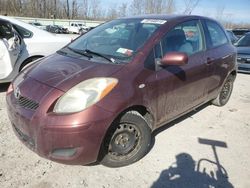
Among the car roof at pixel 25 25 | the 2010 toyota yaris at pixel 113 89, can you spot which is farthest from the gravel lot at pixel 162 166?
the car roof at pixel 25 25

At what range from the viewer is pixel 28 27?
17.9 feet

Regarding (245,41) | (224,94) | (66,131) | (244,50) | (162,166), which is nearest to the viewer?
(66,131)

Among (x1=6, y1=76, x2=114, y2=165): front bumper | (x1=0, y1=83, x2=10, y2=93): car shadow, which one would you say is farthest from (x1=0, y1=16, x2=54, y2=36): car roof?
(x1=6, y1=76, x2=114, y2=165): front bumper

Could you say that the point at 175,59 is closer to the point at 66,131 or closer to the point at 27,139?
the point at 66,131

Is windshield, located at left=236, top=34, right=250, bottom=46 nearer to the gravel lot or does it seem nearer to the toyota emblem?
the gravel lot

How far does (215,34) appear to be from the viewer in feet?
14.9

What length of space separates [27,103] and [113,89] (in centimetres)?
90

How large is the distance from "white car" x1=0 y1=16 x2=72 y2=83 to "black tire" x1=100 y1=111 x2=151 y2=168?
3.13m

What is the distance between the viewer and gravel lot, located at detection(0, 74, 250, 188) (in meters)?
2.81

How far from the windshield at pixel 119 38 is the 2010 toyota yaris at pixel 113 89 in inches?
0.5

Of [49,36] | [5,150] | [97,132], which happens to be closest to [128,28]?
[97,132]

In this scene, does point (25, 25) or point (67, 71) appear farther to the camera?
point (25, 25)

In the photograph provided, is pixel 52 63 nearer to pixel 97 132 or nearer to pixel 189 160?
pixel 97 132

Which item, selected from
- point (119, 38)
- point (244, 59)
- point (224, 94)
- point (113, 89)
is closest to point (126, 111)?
point (113, 89)
